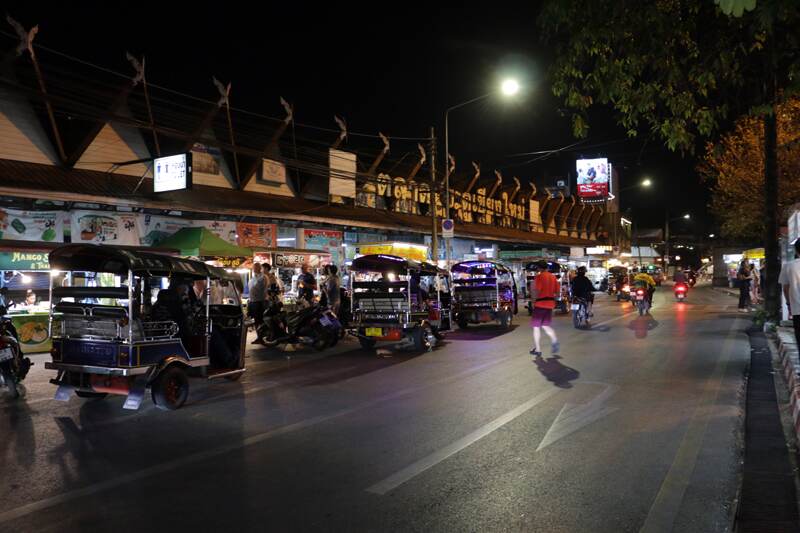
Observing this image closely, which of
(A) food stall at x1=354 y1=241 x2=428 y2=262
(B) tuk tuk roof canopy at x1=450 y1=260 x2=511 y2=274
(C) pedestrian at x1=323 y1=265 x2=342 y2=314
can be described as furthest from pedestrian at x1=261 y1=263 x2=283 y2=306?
(B) tuk tuk roof canopy at x1=450 y1=260 x2=511 y2=274

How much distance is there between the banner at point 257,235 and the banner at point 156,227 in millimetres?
2030

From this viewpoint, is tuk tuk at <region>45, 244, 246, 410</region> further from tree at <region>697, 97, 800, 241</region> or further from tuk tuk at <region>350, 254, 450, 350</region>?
tree at <region>697, 97, 800, 241</region>

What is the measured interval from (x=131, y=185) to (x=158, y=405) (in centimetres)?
1036

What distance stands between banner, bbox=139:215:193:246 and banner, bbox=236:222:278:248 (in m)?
2.03

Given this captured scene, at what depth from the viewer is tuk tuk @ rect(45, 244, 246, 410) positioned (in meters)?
7.25

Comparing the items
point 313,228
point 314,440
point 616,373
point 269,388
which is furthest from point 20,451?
point 313,228

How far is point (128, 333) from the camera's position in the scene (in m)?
7.24

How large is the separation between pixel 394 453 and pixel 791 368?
21.1ft

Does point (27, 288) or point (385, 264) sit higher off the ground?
point (385, 264)

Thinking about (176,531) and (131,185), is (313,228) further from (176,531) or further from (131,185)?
(176,531)

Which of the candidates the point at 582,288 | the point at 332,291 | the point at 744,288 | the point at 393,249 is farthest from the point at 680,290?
the point at 332,291

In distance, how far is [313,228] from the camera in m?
22.5

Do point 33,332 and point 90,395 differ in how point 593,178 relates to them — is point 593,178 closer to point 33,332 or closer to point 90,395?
point 33,332

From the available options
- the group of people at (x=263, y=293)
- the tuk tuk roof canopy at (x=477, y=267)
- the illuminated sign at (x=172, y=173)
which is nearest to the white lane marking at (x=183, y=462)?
the group of people at (x=263, y=293)
